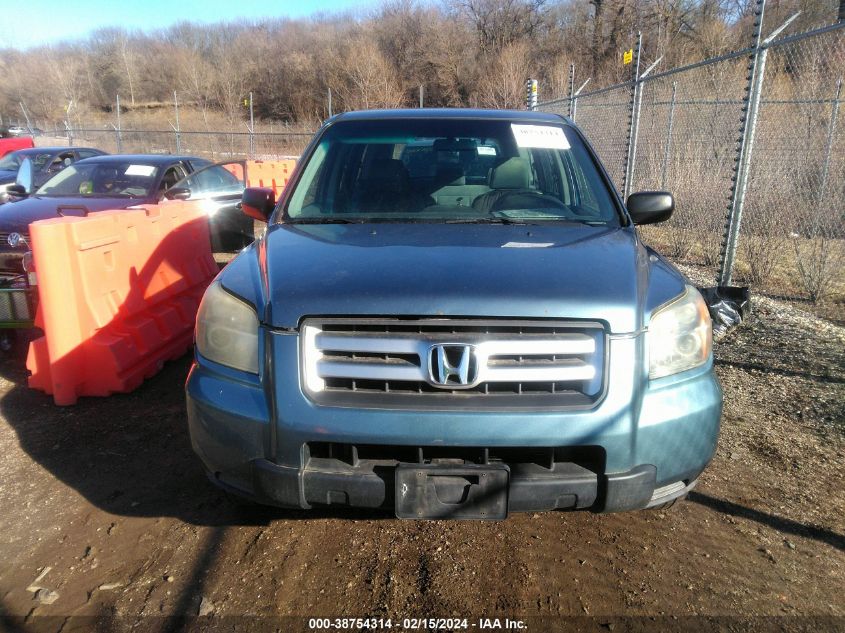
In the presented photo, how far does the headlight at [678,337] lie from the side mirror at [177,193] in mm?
6223

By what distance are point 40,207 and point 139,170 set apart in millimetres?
1390

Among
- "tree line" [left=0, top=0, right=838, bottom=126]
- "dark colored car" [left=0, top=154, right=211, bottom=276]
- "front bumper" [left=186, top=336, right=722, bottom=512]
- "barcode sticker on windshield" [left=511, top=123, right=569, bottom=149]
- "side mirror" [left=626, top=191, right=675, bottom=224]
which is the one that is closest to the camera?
"front bumper" [left=186, top=336, right=722, bottom=512]

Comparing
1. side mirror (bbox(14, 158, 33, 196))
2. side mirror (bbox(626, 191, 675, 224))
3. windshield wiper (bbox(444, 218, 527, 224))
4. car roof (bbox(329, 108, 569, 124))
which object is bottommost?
side mirror (bbox(14, 158, 33, 196))

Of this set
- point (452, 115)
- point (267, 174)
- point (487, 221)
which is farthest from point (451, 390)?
point (267, 174)

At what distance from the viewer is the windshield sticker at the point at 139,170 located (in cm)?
791

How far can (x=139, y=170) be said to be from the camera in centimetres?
796

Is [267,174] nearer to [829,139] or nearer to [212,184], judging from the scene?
[212,184]

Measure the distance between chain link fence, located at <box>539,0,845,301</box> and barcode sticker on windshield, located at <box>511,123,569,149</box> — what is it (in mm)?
2615

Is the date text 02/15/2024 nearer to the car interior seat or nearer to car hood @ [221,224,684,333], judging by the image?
car hood @ [221,224,684,333]

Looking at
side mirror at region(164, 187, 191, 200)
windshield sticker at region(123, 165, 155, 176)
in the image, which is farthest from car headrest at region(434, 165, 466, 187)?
windshield sticker at region(123, 165, 155, 176)

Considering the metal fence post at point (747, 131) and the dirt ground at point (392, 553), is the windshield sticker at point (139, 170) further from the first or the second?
the metal fence post at point (747, 131)

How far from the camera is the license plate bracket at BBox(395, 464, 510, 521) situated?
7.48ft

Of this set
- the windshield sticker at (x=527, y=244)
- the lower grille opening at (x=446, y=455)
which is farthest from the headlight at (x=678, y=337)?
the windshield sticker at (x=527, y=244)

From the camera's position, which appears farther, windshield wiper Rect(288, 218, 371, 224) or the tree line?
the tree line
